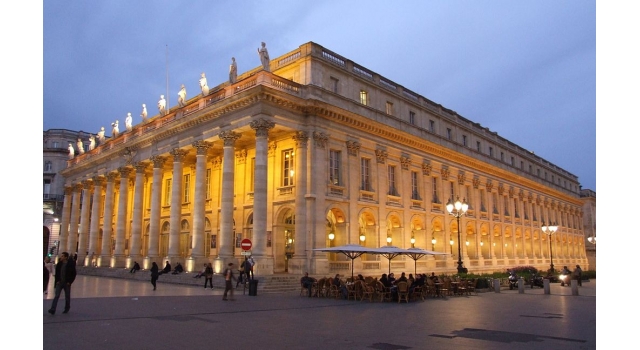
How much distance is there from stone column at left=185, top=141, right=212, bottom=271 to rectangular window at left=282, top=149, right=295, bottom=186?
520 cm

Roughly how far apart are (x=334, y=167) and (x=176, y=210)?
38.2 feet

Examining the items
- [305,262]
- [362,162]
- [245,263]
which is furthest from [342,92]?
[245,263]

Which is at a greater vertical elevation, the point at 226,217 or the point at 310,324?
the point at 226,217

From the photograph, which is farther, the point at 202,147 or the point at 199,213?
the point at 202,147

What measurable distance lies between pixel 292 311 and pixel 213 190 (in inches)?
883

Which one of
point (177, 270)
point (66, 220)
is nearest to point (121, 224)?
point (177, 270)

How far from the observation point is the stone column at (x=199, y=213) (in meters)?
31.6

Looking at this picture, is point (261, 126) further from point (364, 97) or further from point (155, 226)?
point (155, 226)

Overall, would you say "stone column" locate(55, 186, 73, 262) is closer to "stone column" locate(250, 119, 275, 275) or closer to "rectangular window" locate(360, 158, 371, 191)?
"stone column" locate(250, 119, 275, 275)

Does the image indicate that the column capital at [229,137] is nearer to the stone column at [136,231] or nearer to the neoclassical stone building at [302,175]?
the neoclassical stone building at [302,175]

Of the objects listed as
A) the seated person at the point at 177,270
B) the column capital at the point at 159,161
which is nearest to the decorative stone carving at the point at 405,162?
the seated person at the point at 177,270

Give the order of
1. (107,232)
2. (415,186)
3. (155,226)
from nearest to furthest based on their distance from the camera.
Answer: (155,226)
(415,186)
(107,232)

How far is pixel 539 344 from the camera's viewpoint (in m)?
10.8

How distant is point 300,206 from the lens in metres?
30.5
